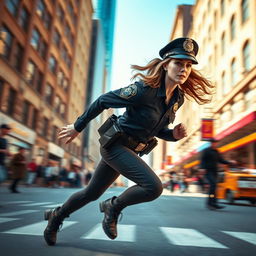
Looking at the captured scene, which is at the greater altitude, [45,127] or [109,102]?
[45,127]

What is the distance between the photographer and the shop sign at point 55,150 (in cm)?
3071

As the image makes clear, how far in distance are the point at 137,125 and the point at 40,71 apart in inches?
1032

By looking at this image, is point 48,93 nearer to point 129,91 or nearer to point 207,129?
point 207,129

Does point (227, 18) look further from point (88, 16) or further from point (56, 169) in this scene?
point (88, 16)

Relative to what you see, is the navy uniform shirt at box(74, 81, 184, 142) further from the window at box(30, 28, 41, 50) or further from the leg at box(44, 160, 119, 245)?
the window at box(30, 28, 41, 50)

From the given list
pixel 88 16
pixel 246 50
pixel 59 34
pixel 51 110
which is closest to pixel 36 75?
pixel 51 110

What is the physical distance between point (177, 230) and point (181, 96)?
7.21 feet

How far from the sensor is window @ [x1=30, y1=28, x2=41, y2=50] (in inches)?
997

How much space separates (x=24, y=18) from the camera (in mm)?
23797

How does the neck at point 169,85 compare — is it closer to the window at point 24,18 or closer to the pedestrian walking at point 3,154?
the pedestrian walking at point 3,154

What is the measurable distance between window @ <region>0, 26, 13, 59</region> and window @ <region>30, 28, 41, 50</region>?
3.97m

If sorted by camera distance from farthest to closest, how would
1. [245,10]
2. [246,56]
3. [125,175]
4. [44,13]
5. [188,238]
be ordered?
[44,13] < [245,10] < [246,56] < [188,238] < [125,175]

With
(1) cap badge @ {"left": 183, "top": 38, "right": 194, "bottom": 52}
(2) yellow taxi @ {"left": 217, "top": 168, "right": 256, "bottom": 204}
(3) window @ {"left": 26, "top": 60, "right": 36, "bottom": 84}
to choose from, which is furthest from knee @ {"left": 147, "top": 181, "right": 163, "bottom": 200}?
(3) window @ {"left": 26, "top": 60, "right": 36, "bottom": 84}

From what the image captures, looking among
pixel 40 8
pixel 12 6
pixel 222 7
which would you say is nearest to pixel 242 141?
pixel 222 7
